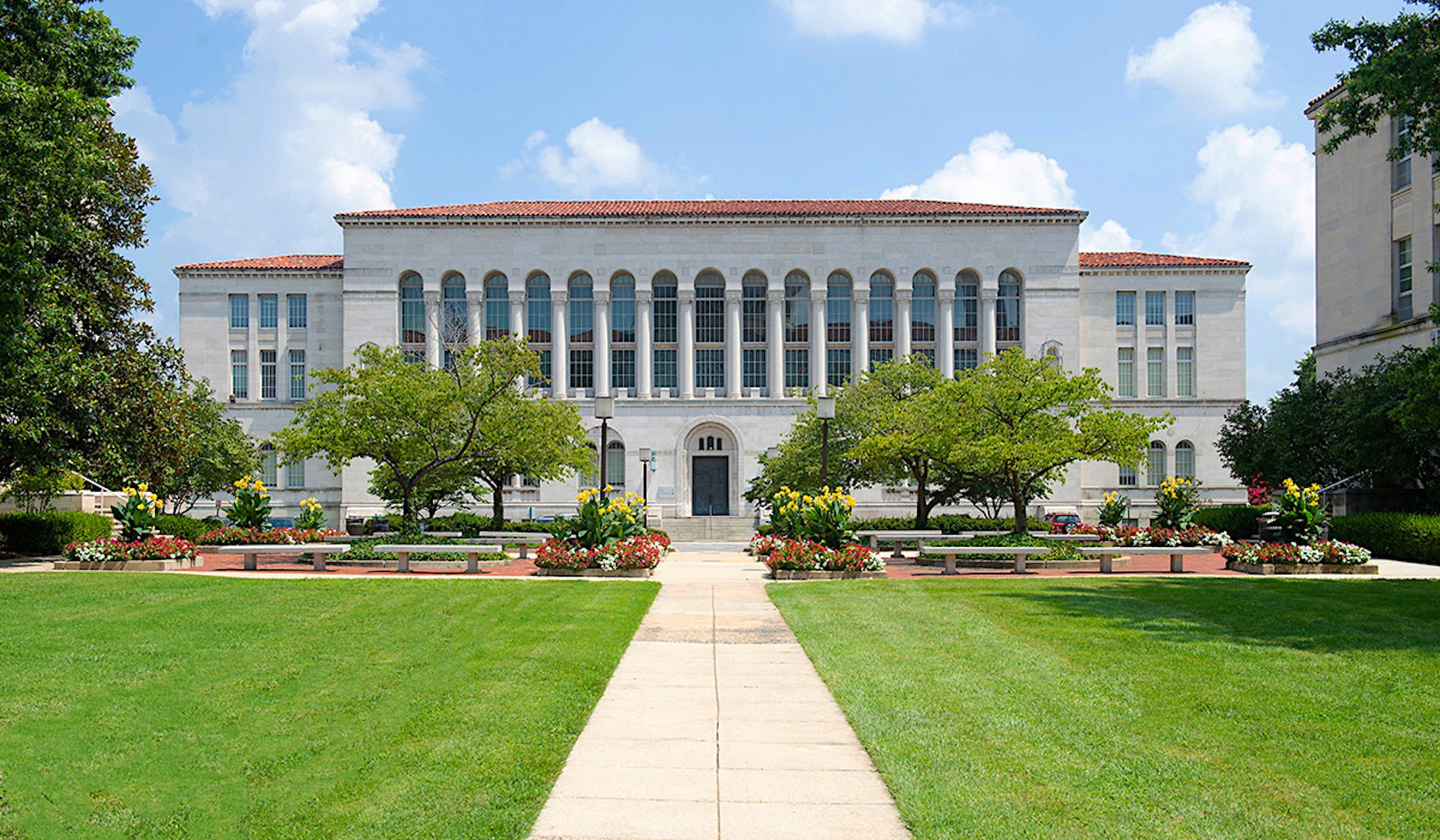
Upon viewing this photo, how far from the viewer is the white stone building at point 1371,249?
37.7 m

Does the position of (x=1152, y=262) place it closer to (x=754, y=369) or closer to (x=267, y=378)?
(x=754, y=369)

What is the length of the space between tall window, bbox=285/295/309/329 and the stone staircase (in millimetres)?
27761

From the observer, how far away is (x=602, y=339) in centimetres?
6519

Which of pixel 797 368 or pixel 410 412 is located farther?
pixel 797 368

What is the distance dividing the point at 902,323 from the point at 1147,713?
56805 mm

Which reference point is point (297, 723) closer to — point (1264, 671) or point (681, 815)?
point (681, 815)

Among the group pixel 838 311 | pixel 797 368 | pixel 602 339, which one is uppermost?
pixel 838 311

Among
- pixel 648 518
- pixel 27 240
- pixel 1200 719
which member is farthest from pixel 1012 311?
pixel 1200 719

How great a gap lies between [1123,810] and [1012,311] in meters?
62.5

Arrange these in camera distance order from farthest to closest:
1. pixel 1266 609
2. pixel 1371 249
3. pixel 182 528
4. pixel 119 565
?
pixel 1371 249, pixel 182 528, pixel 119 565, pixel 1266 609

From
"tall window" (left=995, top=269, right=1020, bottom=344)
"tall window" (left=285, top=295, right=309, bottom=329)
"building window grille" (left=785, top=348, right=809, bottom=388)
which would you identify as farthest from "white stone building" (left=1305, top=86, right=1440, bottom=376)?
"tall window" (left=285, top=295, right=309, bottom=329)

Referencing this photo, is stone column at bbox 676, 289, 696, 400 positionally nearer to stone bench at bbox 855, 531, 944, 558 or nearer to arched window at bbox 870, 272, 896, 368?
arched window at bbox 870, 272, 896, 368

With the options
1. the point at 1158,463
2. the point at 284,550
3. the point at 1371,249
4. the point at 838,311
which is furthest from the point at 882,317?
the point at 284,550

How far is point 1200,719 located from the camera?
9172 mm
